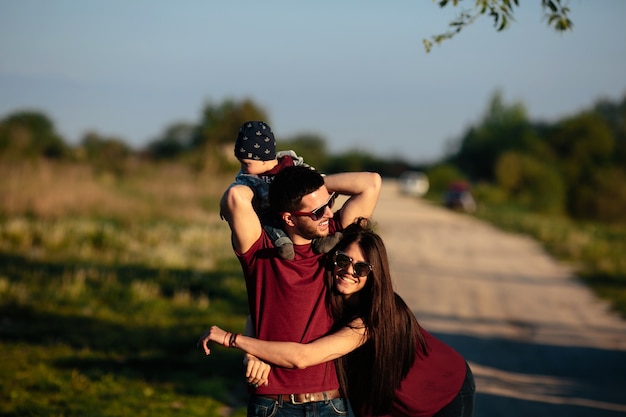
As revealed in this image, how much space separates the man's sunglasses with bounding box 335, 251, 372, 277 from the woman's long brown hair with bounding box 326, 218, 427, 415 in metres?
0.05

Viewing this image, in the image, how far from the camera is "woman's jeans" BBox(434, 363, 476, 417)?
373cm

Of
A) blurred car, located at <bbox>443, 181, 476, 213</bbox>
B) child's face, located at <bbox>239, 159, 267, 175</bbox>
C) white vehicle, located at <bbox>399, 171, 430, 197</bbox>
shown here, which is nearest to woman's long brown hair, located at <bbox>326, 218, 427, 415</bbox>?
child's face, located at <bbox>239, 159, 267, 175</bbox>

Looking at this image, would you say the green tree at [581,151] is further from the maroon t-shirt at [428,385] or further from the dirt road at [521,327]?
the maroon t-shirt at [428,385]

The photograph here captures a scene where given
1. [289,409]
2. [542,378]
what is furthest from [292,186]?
[542,378]

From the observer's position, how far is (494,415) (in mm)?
7113

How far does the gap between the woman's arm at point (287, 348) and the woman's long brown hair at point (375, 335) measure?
0.15 meters

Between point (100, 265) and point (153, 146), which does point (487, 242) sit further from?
point (153, 146)

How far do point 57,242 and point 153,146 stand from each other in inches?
1840

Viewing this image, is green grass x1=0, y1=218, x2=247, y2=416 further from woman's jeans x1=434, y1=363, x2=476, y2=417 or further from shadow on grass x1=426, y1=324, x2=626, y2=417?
woman's jeans x1=434, y1=363, x2=476, y2=417

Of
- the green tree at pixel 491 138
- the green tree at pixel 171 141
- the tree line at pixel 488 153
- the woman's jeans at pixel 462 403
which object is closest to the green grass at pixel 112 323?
the woman's jeans at pixel 462 403

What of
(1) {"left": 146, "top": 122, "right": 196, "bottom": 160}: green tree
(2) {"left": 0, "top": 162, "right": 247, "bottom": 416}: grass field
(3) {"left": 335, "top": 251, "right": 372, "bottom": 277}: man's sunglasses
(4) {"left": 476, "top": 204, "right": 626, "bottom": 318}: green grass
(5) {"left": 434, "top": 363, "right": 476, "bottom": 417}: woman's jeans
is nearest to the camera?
(3) {"left": 335, "top": 251, "right": 372, "bottom": 277}: man's sunglasses

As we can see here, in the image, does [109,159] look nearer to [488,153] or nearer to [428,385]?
[428,385]

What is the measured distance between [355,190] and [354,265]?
37cm

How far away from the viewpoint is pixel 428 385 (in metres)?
3.69
